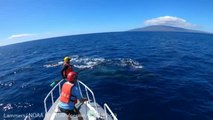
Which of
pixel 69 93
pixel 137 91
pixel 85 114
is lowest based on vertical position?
pixel 137 91

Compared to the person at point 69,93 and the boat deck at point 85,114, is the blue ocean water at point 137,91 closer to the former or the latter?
the boat deck at point 85,114

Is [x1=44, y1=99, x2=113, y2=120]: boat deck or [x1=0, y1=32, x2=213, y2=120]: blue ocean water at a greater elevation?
[x1=44, y1=99, x2=113, y2=120]: boat deck

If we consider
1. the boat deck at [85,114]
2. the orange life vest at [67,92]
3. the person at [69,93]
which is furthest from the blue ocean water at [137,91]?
the orange life vest at [67,92]

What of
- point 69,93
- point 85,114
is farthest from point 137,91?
point 69,93

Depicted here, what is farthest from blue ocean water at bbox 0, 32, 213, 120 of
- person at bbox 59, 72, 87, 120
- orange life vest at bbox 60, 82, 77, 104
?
orange life vest at bbox 60, 82, 77, 104

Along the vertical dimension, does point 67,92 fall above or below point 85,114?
above

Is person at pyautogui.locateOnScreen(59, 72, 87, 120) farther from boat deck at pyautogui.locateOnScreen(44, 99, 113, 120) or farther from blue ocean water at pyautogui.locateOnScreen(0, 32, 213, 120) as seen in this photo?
blue ocean water at pyautogui.locateOnScreen(0, 32, 213, 120)

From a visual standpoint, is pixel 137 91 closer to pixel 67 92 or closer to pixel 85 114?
pixel 85 114

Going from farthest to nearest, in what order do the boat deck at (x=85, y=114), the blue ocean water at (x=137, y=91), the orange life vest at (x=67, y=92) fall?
the blue ocean water at (x=137, y=91) → the boat deck at (x=85, y=114) → the orange life vest at (x=67, y=92)

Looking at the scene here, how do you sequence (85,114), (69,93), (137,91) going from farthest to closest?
(137,91), (85,114), (69,93)

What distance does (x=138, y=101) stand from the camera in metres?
15.5

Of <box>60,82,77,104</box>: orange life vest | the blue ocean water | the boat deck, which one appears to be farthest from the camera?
the blue ocean water

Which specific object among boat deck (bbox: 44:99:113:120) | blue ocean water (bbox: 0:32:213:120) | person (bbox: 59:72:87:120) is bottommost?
blue ocean water (bbox: 0:32:213:120)

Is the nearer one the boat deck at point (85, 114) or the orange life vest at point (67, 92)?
the orange life vest at point (67, 92)
